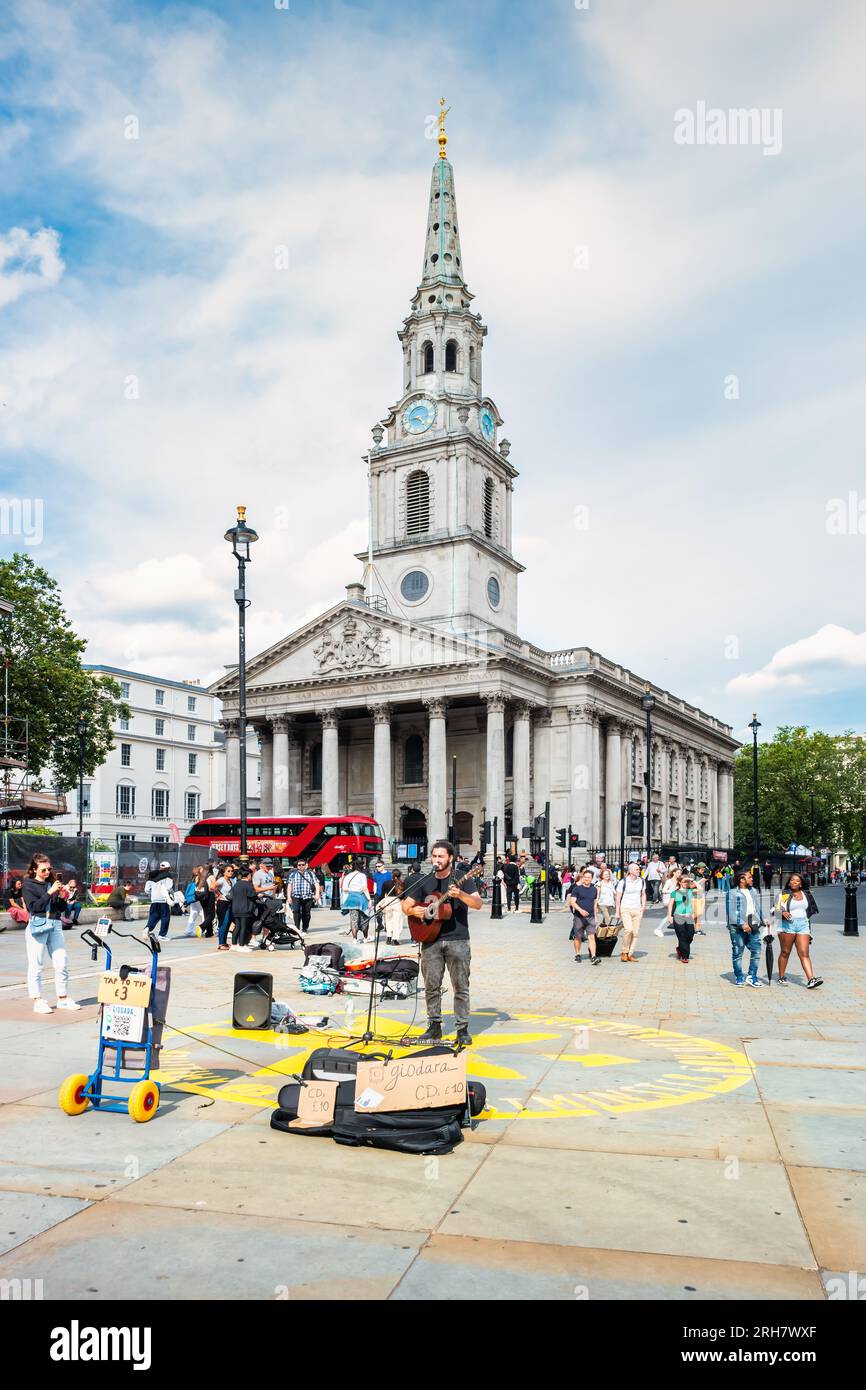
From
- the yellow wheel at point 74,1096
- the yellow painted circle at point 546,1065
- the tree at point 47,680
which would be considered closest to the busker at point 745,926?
the yellow painted circle at point 546,1065

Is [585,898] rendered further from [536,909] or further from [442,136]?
[442,136]

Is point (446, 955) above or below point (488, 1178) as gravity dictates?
above

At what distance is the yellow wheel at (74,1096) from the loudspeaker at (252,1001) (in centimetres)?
333

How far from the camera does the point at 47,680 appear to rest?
44.4 meters

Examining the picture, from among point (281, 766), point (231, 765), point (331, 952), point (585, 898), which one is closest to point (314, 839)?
point (281, 766)

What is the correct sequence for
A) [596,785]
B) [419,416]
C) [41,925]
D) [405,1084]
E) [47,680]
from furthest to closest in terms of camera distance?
1. [419,416]
2. [596,785]
3. [47,680]
4. [41,925]
5. [405,1084]

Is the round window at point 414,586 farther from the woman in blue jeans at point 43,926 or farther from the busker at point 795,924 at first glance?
the woman in blue jeans at point 43,926

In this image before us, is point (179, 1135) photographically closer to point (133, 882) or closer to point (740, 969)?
point (740, 969)

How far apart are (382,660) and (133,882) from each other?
102 ft

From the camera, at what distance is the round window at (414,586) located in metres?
67.8

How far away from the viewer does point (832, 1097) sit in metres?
8.02

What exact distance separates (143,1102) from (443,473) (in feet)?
210

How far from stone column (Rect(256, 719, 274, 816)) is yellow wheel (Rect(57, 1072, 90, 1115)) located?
59158mm

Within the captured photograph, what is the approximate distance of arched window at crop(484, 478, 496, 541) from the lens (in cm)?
7106
